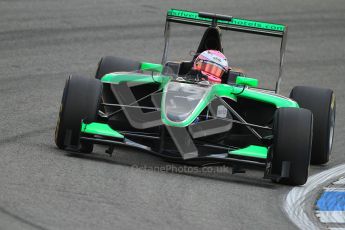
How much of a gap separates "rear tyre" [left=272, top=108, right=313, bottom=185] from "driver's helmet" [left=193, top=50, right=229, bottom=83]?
Result: 1722mm

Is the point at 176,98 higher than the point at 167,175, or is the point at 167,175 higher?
the point at 176,98

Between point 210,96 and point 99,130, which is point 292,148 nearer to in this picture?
point 210,96

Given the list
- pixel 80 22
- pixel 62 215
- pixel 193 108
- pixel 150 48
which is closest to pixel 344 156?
pixel 193 108

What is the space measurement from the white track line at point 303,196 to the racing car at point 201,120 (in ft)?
0.53

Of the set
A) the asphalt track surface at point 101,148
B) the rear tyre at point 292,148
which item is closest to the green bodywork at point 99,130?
the asphalt track surface at point 101,148

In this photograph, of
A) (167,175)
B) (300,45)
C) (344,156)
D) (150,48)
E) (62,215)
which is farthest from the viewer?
(300,45)

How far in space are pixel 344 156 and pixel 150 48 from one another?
628cm

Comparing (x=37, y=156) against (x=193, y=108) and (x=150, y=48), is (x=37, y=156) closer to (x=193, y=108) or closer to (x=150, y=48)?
(x=193, y=108)

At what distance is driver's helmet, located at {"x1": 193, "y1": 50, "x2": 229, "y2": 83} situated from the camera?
1111 cm

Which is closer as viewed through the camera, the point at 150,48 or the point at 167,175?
the point at 167,175

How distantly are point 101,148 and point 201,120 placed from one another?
1.19 m

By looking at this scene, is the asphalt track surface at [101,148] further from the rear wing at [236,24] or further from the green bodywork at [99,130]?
the rear wing at [236,24]

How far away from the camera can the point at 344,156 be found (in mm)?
11508

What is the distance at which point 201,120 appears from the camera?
33.1 ft
